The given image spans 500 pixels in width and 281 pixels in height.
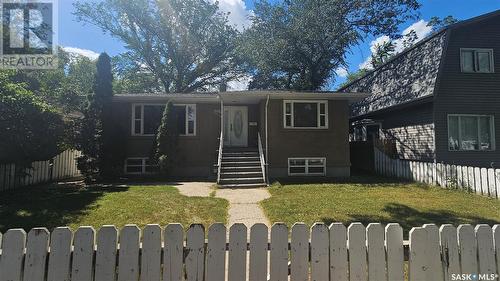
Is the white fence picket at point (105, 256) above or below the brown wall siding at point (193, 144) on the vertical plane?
below

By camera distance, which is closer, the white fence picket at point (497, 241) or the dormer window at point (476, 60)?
the white fence picket at point (497, 241)

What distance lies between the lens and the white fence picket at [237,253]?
290 centimetres

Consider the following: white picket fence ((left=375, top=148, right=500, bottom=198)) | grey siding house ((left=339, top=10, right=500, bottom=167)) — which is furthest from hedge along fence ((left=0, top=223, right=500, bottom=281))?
grey siding house ((left=339, top=10, right=500, bottom=167))

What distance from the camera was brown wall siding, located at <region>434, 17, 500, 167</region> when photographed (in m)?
14.5

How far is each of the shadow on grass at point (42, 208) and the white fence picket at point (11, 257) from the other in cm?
417

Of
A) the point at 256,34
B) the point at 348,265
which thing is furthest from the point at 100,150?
the point at 256,34

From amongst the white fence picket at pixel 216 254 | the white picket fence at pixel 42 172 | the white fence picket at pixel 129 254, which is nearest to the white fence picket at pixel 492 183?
the white fence picket at pixel 216 254

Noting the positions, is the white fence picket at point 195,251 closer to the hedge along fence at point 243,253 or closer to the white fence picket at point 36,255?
the hedge along fence at point 243,253

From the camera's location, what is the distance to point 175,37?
3209cm

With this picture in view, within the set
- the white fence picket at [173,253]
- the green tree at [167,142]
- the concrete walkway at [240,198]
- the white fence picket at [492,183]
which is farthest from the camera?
the green tree at [167,142]

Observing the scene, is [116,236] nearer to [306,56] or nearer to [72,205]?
[72,205]

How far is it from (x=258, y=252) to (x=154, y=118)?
562 inches

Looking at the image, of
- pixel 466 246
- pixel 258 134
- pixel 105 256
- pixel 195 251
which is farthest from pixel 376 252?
pixel 258 134

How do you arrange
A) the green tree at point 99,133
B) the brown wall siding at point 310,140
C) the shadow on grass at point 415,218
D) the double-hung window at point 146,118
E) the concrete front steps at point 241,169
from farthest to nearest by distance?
the double-hung window at point 146,118
the brown wall siding at point 310,140
the green tree at point 99,133
the concrete front steps at point 241,169
the shadow on grass at point 415,218
